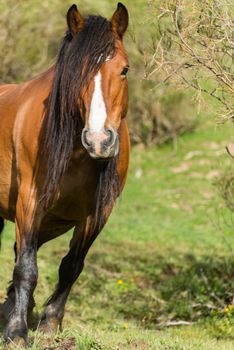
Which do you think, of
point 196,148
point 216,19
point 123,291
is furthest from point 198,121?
point 216,19

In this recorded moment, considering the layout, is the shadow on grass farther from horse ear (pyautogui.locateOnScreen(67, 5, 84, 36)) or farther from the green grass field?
horse ear (pyautogui.locateOnScreen(67, 5, 84, 36))

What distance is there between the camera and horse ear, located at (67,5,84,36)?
5.43 metres

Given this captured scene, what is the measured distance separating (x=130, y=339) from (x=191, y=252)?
18.4ft

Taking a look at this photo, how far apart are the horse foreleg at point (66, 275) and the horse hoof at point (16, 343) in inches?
31.2

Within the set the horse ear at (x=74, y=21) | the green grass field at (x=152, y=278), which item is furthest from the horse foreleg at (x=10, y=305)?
the horse ear at (x=74, y=21)

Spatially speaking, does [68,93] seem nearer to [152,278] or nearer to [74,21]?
[74,21]

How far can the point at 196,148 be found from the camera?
18016mm

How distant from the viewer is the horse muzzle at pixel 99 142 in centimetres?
493

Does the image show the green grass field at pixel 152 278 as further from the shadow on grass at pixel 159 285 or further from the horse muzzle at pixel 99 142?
the horse muzzle at pixel 99 142

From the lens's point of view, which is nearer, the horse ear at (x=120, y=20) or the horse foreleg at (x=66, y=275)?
the horse ear at (x=120, y=20)

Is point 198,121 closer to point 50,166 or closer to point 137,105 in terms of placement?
point 137,105

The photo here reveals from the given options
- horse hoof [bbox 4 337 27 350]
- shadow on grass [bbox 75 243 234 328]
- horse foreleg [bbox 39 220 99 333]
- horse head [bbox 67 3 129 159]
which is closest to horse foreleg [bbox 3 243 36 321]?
horse foreleg [bbox 39 220 99 333]

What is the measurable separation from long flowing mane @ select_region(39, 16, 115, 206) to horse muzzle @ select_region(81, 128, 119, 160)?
1.44 feet

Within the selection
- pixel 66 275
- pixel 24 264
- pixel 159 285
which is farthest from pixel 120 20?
pixel 159 285
